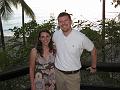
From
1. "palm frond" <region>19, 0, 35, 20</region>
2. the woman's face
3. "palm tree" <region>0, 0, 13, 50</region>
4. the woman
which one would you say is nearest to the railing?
the woman

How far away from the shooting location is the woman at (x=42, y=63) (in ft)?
14.1

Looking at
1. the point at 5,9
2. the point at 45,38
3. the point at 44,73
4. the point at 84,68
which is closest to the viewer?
the point at 45,38

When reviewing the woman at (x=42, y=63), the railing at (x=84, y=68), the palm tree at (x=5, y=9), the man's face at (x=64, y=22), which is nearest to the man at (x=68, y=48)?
the man's face at (x=64, y=22)

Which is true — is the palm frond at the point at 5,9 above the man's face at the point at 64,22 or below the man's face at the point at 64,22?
above

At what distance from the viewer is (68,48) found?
4379 mm

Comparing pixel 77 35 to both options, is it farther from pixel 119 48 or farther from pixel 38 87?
pixel 119 48

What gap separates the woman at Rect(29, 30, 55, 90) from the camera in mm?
4297

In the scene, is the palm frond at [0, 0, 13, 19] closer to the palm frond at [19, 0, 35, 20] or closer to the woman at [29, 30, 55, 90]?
the palm frond at [19, 0, 35, 20]

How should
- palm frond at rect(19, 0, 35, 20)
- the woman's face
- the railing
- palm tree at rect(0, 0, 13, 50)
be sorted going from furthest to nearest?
palm frond at rect(19, 0, 35, 20), palm tree at rect(0, 0, 13, 50), the railing, the woman's face

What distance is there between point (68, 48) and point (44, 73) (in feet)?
1.52

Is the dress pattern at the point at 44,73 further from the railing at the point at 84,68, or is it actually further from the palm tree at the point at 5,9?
the palm tree at the point at 5,9

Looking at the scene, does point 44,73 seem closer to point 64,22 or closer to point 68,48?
point 68,48

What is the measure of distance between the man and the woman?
5.1 inches

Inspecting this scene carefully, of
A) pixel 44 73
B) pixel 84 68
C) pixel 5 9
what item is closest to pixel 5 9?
pixel 5 9
